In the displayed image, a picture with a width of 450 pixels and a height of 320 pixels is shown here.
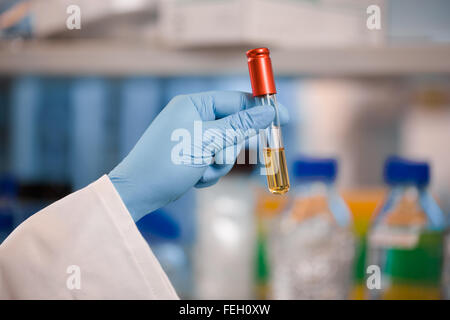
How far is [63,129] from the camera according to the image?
141 cm

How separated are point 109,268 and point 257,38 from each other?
0.48 m

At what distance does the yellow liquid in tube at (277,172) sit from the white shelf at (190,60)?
1.33 ft

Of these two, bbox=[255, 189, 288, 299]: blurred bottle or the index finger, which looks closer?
the index finger

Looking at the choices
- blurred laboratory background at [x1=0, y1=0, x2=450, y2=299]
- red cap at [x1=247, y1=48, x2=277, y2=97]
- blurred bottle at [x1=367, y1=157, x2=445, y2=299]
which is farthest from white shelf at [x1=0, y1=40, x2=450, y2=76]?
red cap at [x1=247, y1=48, x2=277, y2=97]

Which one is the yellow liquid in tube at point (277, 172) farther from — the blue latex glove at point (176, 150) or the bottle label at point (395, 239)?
the bottle label at point (395, 239)

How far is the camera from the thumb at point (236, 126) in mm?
570

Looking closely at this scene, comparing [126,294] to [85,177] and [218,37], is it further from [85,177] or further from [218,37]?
[85,177]

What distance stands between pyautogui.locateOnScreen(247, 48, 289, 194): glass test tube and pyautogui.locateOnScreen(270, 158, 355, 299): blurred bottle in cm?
42

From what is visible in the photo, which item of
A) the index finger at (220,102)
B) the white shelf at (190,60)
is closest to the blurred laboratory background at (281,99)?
the white shelf at (190,60)

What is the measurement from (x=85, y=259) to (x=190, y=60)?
486 mm

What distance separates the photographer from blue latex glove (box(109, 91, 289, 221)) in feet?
2.00

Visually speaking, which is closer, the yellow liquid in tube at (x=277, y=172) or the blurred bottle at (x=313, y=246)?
the yellow liquid in tube at (x=277, y=172)

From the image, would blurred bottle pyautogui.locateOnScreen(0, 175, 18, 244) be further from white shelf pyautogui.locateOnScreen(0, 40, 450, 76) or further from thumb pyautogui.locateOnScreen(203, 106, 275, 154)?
thumb pyautogui.locateOnScreen(203, 106, 275, 154)
